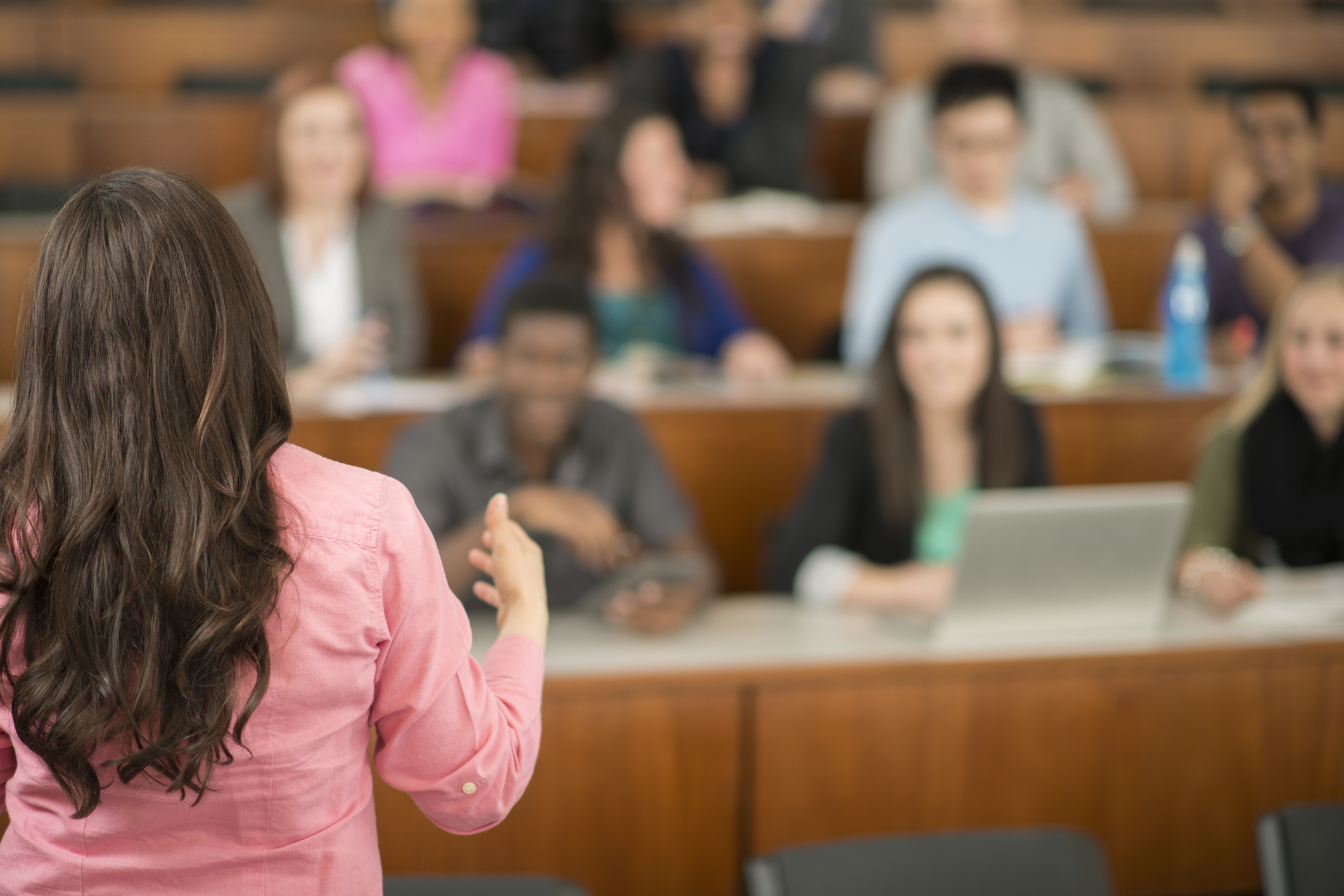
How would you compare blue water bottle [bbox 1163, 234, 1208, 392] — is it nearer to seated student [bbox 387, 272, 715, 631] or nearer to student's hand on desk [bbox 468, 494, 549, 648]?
seated student [bbox 387, 272, 715, 631]

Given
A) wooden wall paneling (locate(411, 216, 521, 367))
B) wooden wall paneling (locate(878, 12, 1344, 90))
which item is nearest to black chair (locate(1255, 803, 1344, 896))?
wooden wall paneling (locate(411, 216, 521, 367))

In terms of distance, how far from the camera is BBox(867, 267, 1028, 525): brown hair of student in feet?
6.84

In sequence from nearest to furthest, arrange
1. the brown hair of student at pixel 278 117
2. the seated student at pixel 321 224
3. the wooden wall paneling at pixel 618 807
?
1. the wooden wall paneling at pixel 618 807
2. the seated student at pixel 321 224
3. the brown hair of student at pixel 278 117

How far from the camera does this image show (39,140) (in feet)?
12.2

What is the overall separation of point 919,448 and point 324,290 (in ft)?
4.12

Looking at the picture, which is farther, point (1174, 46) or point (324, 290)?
point (1174, 46)

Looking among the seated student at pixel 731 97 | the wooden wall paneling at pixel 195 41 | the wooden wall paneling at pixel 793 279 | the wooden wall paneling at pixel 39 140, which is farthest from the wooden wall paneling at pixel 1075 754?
the wooden wall paneling at pixel 195 41

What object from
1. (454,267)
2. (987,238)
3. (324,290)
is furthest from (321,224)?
(987,238)

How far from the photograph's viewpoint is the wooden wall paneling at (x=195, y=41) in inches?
170

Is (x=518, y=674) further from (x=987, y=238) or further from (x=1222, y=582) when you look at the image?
(x=987, y=238)

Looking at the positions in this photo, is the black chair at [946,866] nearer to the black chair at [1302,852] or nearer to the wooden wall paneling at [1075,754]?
the black chair at [1302,852]

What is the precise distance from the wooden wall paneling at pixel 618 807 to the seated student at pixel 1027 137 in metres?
2.38

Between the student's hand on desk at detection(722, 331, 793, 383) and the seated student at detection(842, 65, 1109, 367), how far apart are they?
7.5 inches

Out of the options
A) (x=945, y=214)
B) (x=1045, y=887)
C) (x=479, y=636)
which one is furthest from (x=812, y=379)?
(x=1045, y=887)
